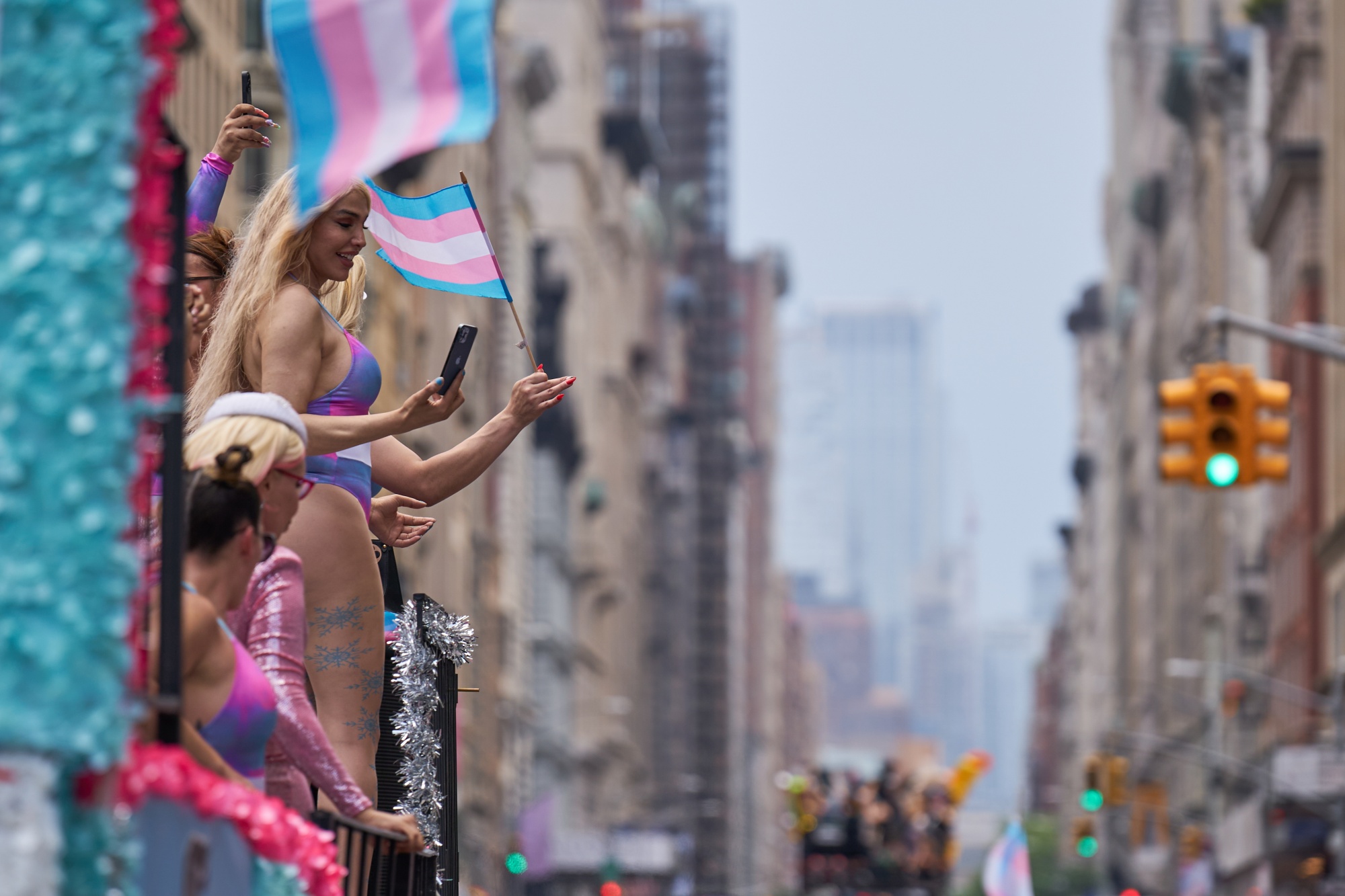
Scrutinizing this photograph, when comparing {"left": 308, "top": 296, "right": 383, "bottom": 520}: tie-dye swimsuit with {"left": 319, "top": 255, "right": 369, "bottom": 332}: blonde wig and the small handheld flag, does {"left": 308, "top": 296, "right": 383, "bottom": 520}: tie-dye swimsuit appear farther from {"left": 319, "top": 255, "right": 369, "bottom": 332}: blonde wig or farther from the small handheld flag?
the small handheld flag

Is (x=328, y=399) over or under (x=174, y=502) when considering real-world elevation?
over

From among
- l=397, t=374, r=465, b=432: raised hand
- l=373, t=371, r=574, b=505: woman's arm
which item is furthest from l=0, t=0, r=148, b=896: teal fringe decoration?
l=373, t=371, r=574, b=505: woman's arm

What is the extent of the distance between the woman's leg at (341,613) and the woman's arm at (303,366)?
0.22 metres

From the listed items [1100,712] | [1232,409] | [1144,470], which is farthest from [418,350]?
[1100,712]

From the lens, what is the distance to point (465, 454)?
8.09m

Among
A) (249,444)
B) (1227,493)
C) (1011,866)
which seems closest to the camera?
(249,444)

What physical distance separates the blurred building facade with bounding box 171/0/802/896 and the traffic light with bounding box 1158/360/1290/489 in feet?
31.8

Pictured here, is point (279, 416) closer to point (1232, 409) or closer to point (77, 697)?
point (77, 697)

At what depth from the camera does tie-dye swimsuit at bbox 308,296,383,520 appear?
784 cm

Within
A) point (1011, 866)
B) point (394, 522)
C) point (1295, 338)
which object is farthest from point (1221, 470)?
point (394, 522)

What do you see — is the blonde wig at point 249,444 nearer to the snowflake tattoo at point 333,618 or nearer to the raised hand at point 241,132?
the snowflake tattoo at point 333,618

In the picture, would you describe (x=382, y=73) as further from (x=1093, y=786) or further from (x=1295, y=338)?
(x=1093, y=786)

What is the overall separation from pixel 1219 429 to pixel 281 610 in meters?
16.7

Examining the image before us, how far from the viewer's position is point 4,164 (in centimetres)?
462
